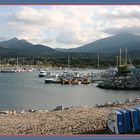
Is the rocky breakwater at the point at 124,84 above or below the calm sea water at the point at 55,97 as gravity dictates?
above

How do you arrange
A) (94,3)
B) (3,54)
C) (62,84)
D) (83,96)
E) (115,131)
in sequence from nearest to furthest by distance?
(94,3) < (115,131) < (83,96) < (62,84) < (3,54)

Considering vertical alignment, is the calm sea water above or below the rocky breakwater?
below

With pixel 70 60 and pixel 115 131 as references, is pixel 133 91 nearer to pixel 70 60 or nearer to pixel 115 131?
pixel 115 131

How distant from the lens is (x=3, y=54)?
7931cm

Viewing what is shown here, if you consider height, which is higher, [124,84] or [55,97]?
[124,84]

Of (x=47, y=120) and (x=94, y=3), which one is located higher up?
(x=94, y=3)

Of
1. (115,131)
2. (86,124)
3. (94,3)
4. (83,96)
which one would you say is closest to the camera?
(94,3)

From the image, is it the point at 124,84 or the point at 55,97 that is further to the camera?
the point at 124,84

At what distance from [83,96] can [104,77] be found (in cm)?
1282

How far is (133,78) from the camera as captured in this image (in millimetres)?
33812

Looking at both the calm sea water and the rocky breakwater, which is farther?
the rocky breakwater

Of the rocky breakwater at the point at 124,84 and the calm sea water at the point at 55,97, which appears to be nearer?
the calm sea water at the point at 55,97

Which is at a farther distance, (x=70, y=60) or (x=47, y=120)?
(x=70, y=60)

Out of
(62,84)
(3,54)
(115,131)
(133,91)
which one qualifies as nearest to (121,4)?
(115,131)
